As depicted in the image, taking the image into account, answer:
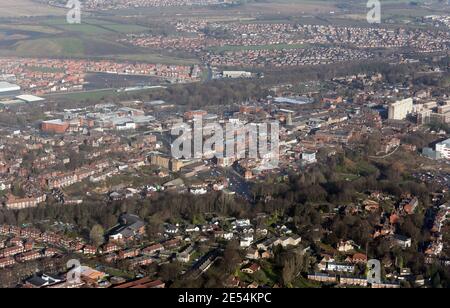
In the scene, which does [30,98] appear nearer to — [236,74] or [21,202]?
[236,74]

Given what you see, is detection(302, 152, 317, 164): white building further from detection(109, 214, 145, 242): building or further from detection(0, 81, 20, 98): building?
detection(0, 81, 20, 98): building

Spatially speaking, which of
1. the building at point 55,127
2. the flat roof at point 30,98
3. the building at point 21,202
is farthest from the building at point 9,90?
the building at point 21,202

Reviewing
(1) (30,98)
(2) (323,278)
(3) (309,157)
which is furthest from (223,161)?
(1) (30,98)

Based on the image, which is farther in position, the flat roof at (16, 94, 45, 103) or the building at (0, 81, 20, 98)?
the building at (0, 81, 20, 98)

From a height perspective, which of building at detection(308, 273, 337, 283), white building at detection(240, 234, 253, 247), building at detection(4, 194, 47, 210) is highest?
white building at detection(240, 234, 253, 247)

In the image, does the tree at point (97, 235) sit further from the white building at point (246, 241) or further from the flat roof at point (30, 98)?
the flat roof at point (30, 98)

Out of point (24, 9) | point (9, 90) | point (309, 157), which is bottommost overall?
point (309, 157)

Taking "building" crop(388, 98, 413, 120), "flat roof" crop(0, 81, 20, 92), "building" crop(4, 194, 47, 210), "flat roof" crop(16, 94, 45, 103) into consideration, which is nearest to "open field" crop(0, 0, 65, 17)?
"flat roof" crop(0, 81, 20, 92)
